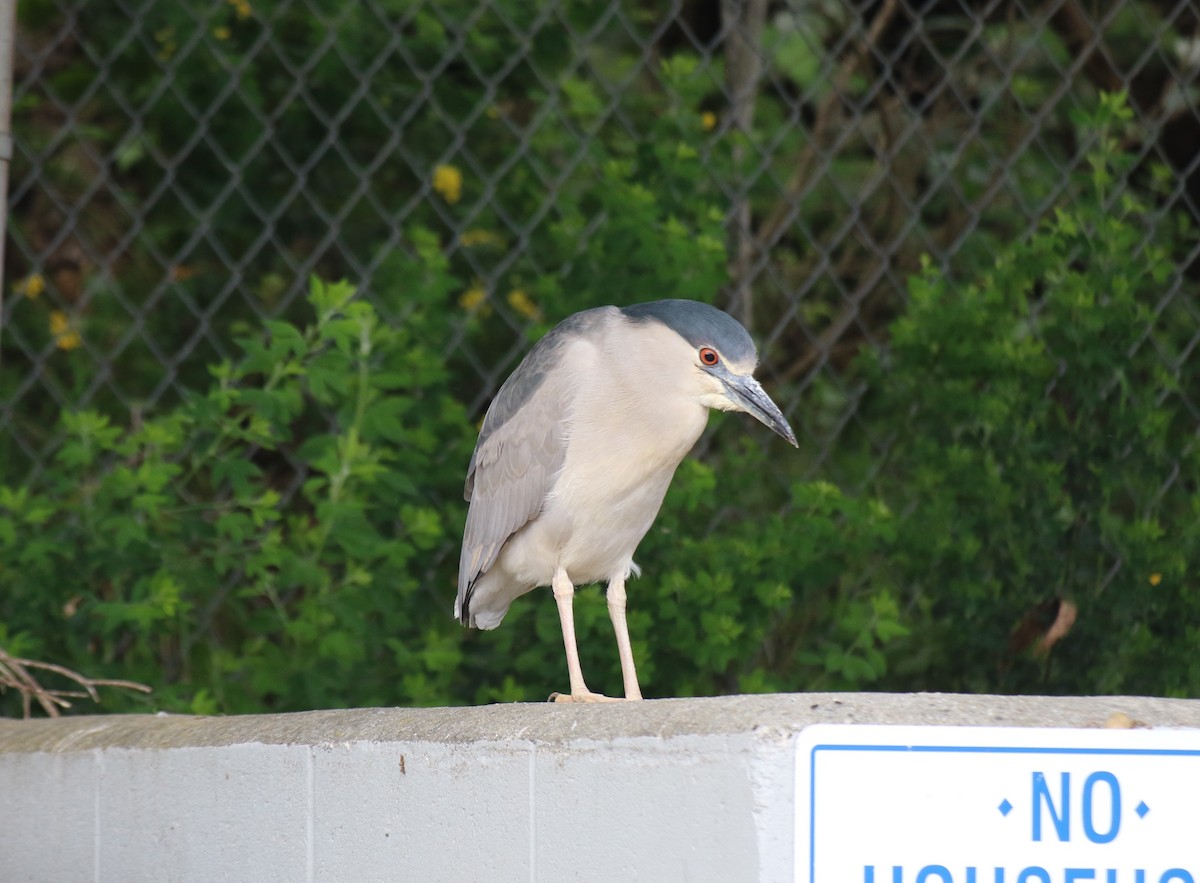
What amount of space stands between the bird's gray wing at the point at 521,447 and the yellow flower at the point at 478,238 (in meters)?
1.84

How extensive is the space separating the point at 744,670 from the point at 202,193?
8.26 ft

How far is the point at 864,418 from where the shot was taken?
16.9 feet

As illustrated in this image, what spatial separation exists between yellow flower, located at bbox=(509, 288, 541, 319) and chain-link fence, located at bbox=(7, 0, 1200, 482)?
12mm

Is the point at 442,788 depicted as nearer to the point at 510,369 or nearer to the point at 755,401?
the point at 755,401

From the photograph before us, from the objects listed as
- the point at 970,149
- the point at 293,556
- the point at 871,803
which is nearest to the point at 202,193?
the point at 293,556

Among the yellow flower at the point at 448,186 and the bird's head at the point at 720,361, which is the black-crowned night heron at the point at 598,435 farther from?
the yellow flower at the point at 448,186

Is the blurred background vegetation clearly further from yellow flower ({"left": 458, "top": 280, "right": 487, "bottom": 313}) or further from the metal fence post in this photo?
the metal fence post

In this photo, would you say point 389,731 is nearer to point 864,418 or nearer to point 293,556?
point 293,556

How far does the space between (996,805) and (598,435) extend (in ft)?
4.92

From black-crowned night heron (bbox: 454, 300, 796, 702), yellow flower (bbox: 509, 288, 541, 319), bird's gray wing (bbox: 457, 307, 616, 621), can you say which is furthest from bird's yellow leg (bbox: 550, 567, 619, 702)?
yellow flower (bbox: 509, 288, 541, 319)

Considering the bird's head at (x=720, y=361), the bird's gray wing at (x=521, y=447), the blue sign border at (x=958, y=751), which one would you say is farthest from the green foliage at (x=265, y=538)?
the blue sign border at (x=958, y=751)

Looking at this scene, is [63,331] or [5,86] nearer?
[5,86]

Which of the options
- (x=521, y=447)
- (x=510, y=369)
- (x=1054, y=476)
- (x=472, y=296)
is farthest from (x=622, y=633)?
(x=472, y=296)

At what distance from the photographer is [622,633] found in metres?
3.36
